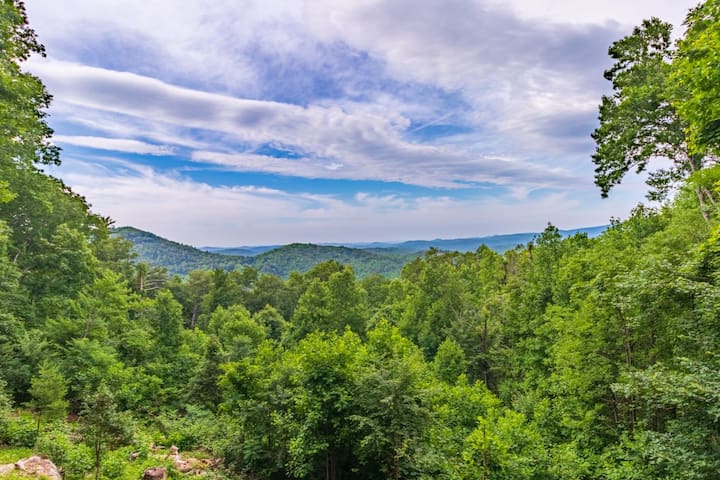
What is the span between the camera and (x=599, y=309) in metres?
12.6

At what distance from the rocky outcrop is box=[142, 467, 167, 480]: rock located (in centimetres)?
212

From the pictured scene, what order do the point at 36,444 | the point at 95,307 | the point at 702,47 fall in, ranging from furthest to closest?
the point at 95,307 → the point at 36,444 → the point at 702,47

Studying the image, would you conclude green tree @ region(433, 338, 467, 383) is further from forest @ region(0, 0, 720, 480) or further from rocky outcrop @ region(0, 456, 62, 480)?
rocky outcrop @ region(0, 456, 62, 480)

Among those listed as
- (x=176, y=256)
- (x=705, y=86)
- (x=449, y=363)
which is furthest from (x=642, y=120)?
(x=176, y=256)

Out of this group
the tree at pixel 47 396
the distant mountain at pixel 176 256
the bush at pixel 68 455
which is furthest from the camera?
the distant mountain at pixel 176 256

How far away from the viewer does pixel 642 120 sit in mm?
12000

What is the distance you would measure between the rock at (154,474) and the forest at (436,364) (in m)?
0.69

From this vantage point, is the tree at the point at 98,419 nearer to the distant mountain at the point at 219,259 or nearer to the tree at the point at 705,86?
the tree at the point at 705,86

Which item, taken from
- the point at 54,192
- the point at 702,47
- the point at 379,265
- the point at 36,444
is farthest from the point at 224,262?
the point at 702,47

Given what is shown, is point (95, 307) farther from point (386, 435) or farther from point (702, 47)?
point (702, 47)

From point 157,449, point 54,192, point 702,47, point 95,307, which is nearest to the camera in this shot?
point 702,47

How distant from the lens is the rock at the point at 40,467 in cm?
870

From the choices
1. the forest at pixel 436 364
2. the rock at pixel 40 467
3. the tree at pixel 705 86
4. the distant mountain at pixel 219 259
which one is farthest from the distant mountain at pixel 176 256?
the tree at pixel 705 86

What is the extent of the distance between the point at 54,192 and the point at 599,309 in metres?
28.8
